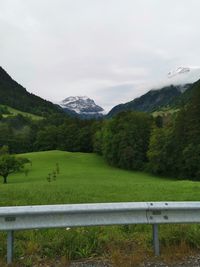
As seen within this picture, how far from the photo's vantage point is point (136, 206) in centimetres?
531

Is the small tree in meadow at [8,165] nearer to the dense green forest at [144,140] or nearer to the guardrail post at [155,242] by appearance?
the dense green forest at [144,140]

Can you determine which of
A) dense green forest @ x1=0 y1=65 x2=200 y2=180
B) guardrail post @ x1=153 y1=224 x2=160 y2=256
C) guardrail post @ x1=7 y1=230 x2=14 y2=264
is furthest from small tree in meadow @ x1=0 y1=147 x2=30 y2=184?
guardrail post @ x1=153 y1=224 x2=160 y2=256

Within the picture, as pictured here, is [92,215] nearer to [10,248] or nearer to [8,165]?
[10,248]

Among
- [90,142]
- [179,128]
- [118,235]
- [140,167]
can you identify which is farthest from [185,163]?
[118,235]

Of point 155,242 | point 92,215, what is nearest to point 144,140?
point 155,242

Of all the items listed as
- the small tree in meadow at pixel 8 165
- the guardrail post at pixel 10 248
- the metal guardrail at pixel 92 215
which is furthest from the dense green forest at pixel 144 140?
the guardrail post at pixel 10 248

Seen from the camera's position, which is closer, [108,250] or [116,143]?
[108,250]

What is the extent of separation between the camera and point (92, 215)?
5.28m

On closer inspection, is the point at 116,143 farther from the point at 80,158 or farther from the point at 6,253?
the point at 6,253

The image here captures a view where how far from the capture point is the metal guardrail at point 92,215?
513 centimetres

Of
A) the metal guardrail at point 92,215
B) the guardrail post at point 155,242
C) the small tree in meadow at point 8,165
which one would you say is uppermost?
the metal guardrail at point 92,215

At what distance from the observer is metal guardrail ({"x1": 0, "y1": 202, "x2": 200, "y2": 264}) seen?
16.8 feet

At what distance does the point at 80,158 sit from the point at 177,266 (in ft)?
244

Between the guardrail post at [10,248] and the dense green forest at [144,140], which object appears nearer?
the guardrail post at [10,248]
